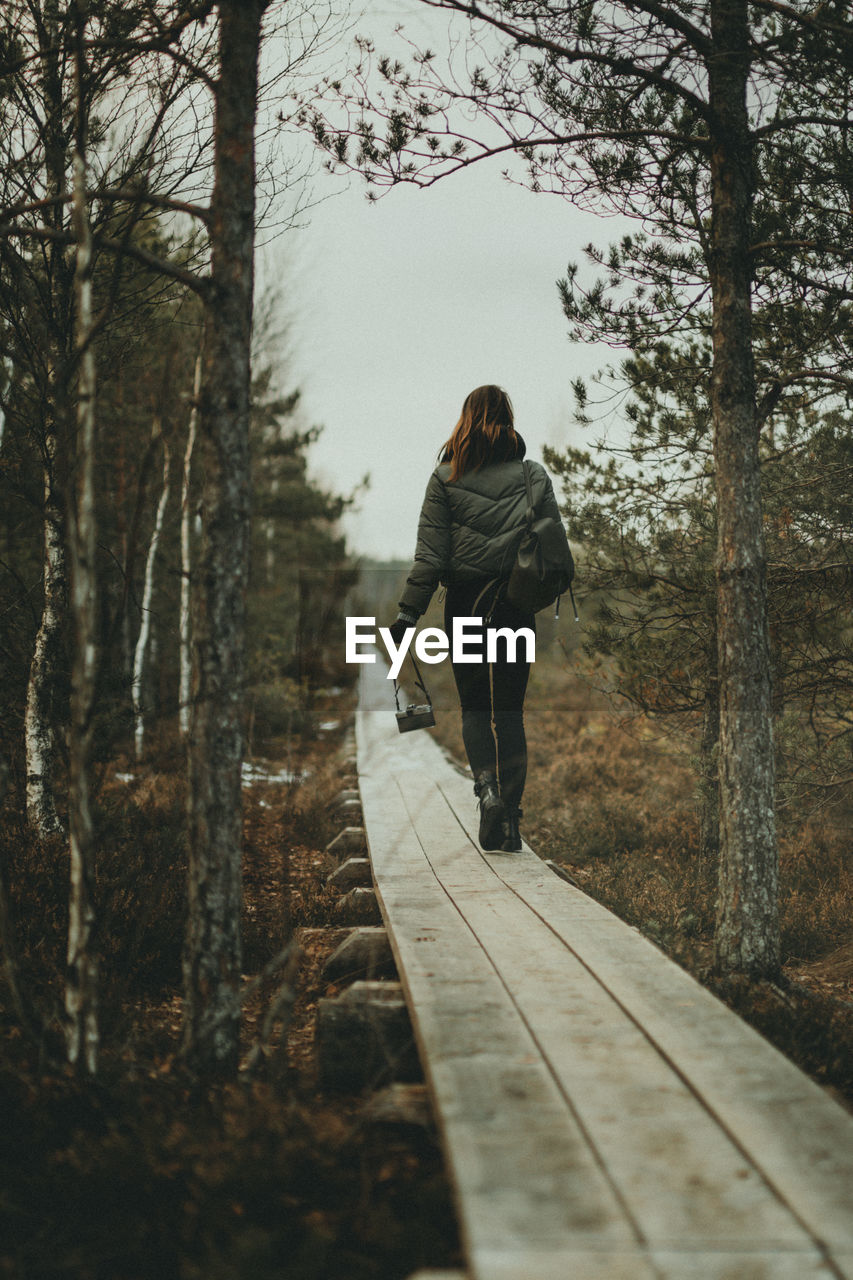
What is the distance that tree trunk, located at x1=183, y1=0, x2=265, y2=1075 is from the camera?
272 cm

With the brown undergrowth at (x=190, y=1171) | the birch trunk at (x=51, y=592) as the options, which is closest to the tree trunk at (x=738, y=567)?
the brown undergrowth at (x=190, y=1171)

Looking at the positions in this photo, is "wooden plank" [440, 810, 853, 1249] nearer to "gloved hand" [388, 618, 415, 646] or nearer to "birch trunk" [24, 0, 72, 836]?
"gloved hand" [388, 618, 415, 646]

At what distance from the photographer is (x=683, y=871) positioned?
623 centimetres

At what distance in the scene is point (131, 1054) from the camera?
2881 mm

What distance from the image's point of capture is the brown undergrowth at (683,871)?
11.7 feet

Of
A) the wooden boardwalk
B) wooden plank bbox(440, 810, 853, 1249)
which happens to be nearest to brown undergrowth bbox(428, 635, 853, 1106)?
wooden plank bbox(440, 810, 853, 1249)

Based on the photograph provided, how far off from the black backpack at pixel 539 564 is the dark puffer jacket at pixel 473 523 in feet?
0.34

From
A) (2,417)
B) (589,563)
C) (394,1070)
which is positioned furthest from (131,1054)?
(2,417)

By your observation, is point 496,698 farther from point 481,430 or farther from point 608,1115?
point 608,1115

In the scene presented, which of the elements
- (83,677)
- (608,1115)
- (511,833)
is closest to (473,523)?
(511,833)

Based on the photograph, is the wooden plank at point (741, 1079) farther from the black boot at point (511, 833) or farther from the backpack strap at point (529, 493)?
the backpack strap at point (529, 493)

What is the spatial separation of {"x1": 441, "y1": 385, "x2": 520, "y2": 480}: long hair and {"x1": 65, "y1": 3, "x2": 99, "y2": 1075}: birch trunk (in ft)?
9.04

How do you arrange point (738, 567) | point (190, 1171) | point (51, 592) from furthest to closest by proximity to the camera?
1. point (51, 592)
2. point (738, 567)
3. point (190, 1171)

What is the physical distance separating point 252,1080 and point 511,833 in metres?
2.93
